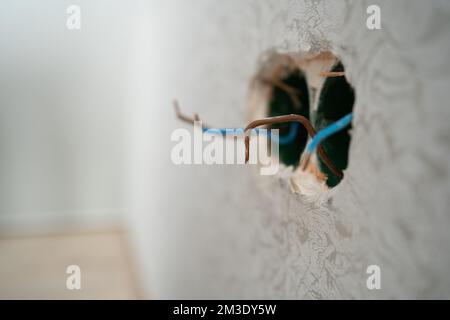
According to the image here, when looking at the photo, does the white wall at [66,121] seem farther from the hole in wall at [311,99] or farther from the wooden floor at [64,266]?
the hole in wall at [311,99]

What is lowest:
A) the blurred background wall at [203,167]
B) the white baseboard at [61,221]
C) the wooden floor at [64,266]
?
the wooden floor at [64,266]

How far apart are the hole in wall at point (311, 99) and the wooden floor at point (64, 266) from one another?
61.7 inches

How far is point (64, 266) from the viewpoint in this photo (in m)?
2.68

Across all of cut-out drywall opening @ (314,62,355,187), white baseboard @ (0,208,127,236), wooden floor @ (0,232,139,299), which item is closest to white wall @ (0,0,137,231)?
white baseboard @ (0,208,127,236)

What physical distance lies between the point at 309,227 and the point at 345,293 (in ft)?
0.37

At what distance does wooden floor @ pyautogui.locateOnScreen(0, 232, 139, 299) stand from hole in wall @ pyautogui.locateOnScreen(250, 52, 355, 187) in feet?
5.14

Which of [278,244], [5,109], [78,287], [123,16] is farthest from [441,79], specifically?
[5,109]

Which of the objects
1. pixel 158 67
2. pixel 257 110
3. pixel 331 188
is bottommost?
pixel 331 188

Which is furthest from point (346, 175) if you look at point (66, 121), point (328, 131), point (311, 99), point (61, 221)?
point (61, 221)

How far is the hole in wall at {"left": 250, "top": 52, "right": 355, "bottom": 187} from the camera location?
608 mm

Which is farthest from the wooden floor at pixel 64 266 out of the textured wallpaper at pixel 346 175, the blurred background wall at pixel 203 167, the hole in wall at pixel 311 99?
the hole in wall at pixel 311 99

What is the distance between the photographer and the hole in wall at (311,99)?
1.99 feet

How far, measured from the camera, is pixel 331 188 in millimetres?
600

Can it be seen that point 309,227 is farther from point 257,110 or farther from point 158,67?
point 158,67
